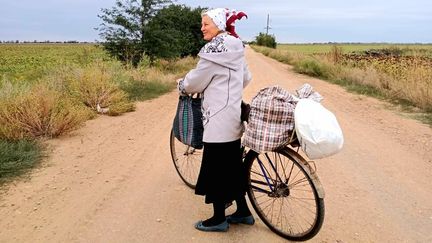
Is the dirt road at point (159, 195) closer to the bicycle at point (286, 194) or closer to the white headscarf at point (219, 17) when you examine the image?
the bicycle at point (286, 194)

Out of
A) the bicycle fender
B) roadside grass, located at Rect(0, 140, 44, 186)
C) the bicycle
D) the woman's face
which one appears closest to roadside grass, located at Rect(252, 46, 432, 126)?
the bicycle

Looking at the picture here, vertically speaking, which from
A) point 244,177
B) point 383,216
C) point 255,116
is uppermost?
point 255,116

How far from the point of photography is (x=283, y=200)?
477 cm

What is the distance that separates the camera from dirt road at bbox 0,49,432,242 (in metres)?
4.25

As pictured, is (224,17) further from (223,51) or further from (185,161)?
(185,161)

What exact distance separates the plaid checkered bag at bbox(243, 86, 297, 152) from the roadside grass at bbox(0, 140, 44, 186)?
131 inches

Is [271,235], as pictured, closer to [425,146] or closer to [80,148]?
[80,148]

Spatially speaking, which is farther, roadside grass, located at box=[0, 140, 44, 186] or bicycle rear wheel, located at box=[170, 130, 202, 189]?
roadside grass, located at box=[0, 140, 44, 186]

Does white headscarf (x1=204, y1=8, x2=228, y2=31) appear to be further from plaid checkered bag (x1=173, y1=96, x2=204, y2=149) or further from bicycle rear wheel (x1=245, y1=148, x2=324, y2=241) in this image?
bicycle rear wheel (x1=245, y1=148, x2=324, y2=241)

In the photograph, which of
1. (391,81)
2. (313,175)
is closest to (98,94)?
(313,175)

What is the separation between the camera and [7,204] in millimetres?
4875

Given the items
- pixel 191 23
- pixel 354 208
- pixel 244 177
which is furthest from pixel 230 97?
pixel 191 23

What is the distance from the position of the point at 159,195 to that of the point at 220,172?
1.36 m

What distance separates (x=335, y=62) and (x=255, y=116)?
65.9 ft
